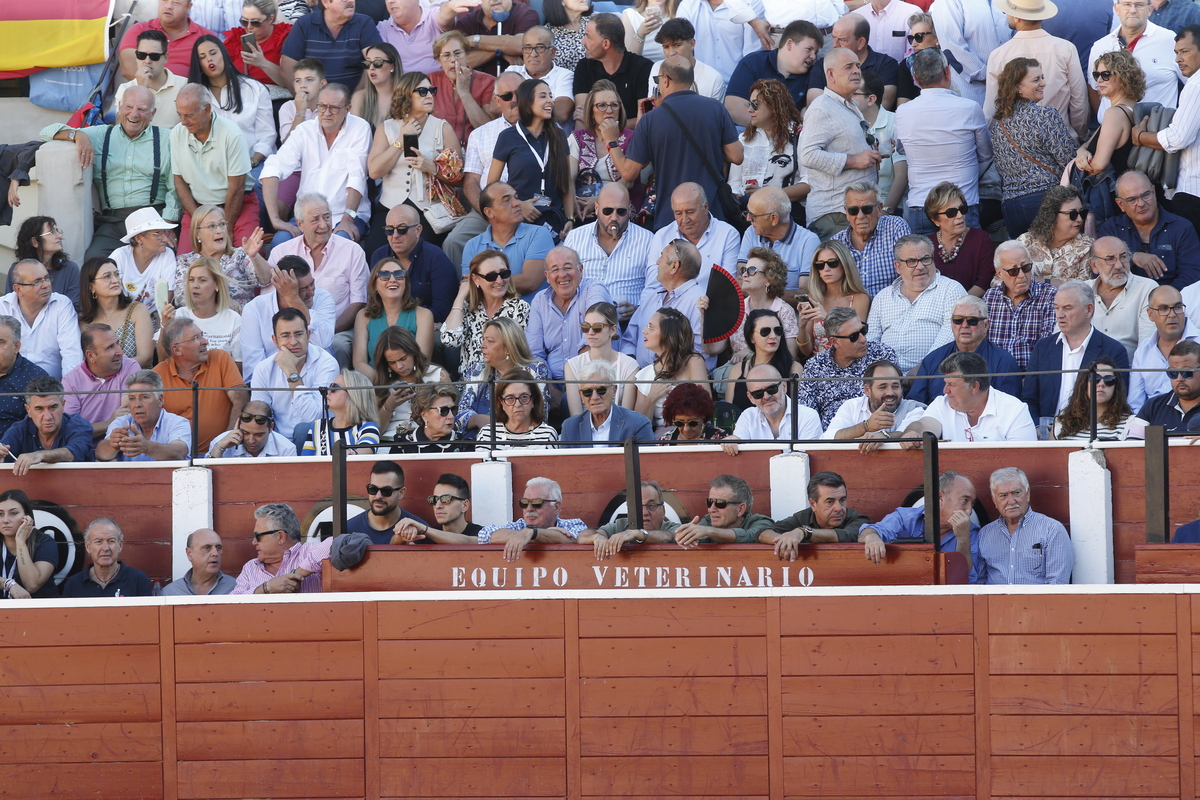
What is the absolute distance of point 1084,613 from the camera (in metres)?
8.17

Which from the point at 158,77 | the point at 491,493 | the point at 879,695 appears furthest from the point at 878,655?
the point at 158,77

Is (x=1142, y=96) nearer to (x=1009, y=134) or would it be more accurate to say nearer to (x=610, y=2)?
(x=1009, y=134)

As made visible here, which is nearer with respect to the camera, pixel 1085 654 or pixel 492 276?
pixel 1085 654

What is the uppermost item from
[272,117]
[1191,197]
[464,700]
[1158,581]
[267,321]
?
[272,117]

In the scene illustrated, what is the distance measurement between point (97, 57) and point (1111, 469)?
27.3 ft

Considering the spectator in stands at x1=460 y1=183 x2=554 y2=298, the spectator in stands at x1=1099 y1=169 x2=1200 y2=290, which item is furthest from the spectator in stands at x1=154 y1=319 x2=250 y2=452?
the spectator in stands at x1=1099 y1=169 x2=1200 y2=290

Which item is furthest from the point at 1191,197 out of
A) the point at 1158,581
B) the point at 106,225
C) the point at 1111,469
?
the point at 106,225

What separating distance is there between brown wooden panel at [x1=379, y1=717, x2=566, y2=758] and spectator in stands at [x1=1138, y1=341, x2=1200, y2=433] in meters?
3.31

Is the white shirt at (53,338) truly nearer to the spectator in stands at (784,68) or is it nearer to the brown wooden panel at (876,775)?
the spectator in stands at (784,68)

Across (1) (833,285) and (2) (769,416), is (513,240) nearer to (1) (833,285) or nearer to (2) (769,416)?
(1) (833,285)

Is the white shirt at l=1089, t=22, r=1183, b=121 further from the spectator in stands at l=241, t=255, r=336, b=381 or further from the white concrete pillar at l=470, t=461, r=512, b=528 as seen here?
the spectator in stands at l=241, t=255, r=336, b=381

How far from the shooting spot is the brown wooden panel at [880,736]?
8281mm

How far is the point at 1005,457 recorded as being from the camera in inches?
357

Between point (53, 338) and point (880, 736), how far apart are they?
5555mm
